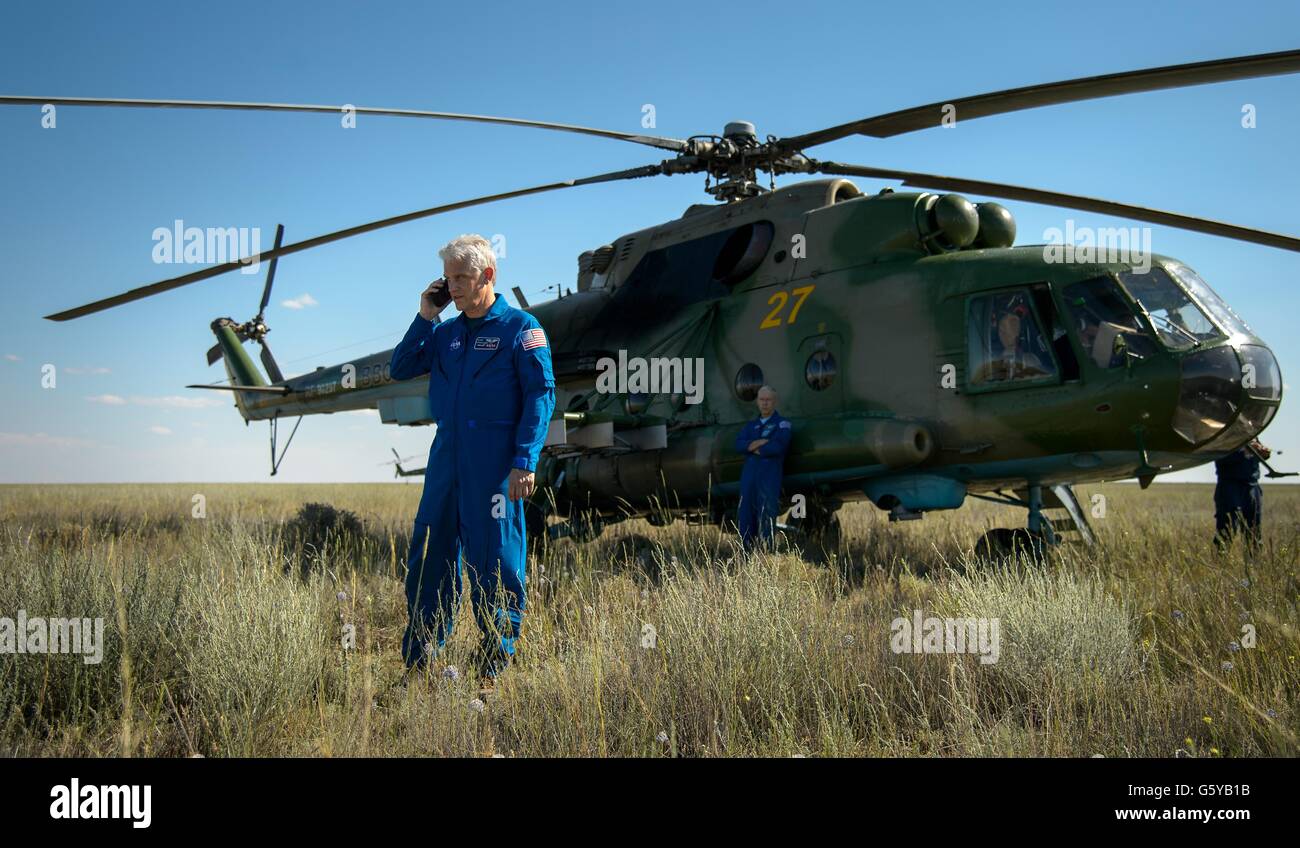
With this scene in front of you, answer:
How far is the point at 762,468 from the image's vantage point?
7516mm

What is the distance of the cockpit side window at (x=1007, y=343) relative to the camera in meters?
6.67

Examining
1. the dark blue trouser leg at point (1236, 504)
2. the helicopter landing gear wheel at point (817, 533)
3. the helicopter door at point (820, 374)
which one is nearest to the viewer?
the helicopter door at point (820, 374)

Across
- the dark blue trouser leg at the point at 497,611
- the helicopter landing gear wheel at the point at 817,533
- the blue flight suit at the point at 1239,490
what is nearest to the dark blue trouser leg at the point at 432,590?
the dark blue trouser leg at the point at 497,611

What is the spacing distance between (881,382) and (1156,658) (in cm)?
354

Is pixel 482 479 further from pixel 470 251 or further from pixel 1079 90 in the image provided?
pixel 1079 90

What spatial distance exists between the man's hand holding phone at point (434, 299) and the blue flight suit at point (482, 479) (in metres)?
0.22

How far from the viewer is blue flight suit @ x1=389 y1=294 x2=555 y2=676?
4.20 m

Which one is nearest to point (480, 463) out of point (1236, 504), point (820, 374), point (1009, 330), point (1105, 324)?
point (820, 374)

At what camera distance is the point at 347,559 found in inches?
312

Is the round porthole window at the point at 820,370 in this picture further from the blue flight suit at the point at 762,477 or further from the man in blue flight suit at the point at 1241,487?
the man in blue flight suit at the point at 1241,487

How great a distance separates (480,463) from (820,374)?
422 centimetres

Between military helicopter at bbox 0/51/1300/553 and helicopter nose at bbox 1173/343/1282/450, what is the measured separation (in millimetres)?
17
